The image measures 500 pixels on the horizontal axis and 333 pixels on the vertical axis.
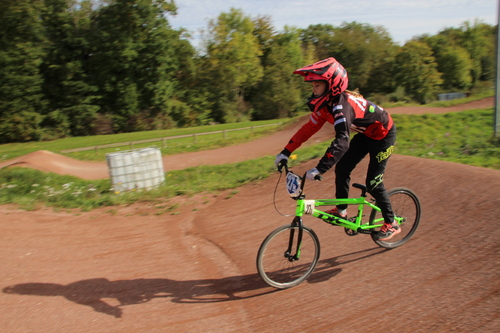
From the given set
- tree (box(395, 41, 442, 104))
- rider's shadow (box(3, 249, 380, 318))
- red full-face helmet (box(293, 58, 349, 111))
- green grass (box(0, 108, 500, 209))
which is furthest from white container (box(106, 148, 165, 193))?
tree (box(395, 41, 442, 104))

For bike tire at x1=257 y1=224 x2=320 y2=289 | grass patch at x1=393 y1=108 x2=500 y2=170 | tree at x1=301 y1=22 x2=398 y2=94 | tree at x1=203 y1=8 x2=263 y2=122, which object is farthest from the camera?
tree at x1=301 y1=22 x2=398 y2=94

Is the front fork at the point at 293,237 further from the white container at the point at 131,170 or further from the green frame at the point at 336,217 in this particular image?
the white container at the point at 131,170

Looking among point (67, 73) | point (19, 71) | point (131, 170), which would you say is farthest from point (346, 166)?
point (67, 73)

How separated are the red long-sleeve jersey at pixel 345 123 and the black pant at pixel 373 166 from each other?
0.12 metres

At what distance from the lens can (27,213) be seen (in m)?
8.83

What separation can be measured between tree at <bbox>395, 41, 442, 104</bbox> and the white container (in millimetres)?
51271

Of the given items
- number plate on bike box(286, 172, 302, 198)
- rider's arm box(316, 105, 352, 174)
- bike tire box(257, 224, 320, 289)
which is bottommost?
bike tire box(257, 224, 320, 289)

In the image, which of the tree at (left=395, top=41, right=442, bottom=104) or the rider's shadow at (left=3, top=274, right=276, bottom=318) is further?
the tree at (left=395, top=41, right=442, bottom=104)

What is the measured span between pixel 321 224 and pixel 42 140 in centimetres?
4080

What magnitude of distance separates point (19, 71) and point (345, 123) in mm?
45269

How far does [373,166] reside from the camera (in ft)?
16.7

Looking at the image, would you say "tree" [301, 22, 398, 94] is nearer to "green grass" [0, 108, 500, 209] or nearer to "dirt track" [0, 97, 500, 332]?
"green grass" [0, 108, 500, 209]

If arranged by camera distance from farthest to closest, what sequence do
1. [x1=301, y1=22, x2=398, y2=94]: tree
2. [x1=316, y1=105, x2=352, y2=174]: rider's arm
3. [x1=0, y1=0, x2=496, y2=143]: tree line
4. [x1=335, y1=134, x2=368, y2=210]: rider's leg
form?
[x1=301, y1=22, x2=398, y2=94]: tree → [x1=0, y1=0, x2=496, y2=143]: tree line → [x1=335, y1=134, x2=368, y2=210]: rider's leg → [x1=316, y1=105, x2=352, y2=174]: rider's arm

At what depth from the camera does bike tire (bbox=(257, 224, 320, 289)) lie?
4645mm
